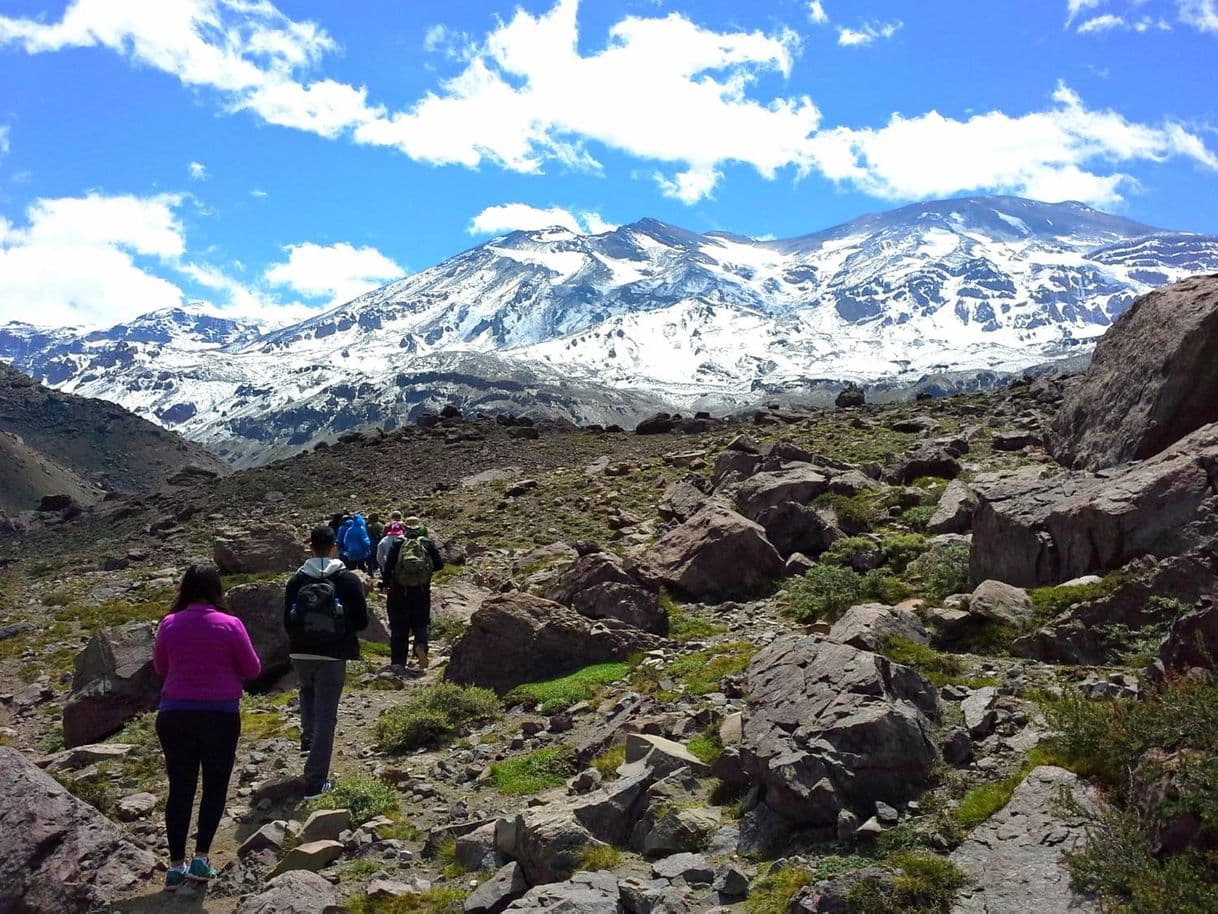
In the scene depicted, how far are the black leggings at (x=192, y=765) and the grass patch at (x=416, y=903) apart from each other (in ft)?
5.29

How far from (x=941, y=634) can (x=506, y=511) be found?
2153 cm

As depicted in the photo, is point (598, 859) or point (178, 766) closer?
point (598, 859)

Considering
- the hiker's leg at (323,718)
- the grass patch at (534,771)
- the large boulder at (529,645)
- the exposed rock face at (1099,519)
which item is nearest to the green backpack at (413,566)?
the large boulder at (529,645)

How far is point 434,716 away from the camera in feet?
38.9

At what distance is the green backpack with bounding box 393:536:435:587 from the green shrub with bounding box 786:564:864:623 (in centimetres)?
613

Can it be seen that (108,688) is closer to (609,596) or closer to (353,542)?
(609,596)

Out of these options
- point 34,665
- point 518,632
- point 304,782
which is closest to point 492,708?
point 518,632

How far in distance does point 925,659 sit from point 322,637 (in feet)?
21.5

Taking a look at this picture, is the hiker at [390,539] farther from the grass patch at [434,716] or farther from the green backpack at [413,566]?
the grass patch at [434,716]

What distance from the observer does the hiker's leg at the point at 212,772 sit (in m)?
8.16

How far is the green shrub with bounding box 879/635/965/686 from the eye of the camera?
9.88 metres

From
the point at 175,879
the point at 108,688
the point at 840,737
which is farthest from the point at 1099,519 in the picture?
the point at 108,688

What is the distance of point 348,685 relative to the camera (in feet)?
48.2

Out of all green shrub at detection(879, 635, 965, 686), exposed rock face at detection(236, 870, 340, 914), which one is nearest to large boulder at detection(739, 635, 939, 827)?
green shrub at detection(879, 635, 965, 686)
